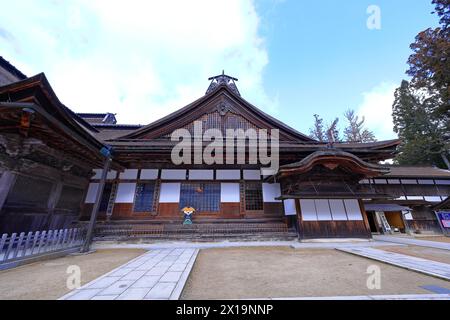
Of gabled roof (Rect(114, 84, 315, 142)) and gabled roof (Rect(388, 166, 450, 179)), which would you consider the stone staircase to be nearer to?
gabled roof (Rect(114, 84, 315, 142))

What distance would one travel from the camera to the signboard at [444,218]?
13280 millimetres

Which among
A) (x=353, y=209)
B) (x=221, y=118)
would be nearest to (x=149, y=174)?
(x=221, y=118)

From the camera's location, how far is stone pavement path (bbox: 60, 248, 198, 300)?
8.82ft

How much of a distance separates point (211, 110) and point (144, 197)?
6.79m

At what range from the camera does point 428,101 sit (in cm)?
2034

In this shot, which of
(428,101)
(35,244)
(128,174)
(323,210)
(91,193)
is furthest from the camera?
(428,101)

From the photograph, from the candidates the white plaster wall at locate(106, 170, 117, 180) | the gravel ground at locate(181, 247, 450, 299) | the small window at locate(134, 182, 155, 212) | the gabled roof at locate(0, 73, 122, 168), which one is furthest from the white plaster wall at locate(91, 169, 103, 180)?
the gravel ground at locate(181, 247, 450, 299)

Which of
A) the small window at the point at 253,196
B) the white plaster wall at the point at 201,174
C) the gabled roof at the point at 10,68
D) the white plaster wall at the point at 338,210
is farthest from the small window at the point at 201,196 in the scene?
the gabled roof at the point at 10,68

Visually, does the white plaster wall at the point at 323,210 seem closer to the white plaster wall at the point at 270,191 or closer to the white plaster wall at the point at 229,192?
the white plaster wall at the point at 270,191

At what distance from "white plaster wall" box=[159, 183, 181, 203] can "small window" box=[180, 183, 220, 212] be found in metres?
0.22

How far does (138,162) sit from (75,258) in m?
5.03

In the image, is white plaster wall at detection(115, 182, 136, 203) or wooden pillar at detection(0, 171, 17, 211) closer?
wooden pillar at detection(0, 171, 17, 211)

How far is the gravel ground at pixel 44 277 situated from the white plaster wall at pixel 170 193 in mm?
4002

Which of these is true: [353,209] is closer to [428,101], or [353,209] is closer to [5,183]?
[5,183]
